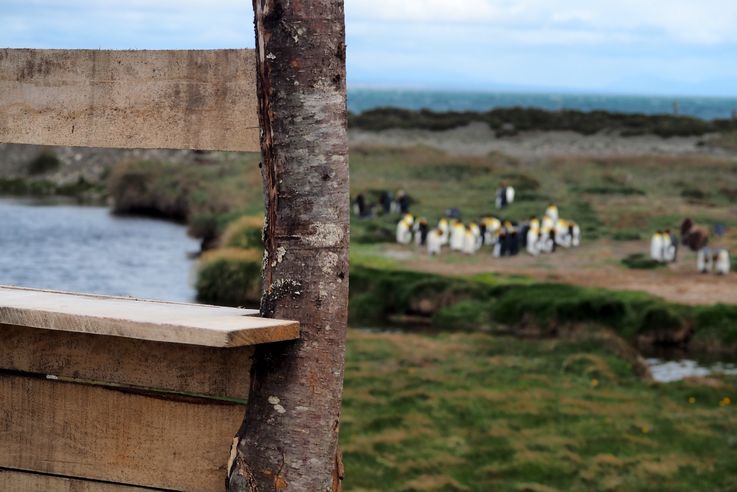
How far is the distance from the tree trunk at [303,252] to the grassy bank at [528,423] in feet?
28.6

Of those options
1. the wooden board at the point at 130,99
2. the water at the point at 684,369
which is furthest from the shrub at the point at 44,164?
the wooden board at the point at 130,99

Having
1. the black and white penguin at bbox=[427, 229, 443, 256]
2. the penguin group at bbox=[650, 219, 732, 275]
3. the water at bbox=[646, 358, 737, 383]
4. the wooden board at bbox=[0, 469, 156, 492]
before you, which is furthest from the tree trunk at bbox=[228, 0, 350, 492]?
the black and white penguin at bbox=[427, 229, 443, 256]

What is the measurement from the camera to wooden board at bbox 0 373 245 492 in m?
3.34

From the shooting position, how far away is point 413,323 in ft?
84.1

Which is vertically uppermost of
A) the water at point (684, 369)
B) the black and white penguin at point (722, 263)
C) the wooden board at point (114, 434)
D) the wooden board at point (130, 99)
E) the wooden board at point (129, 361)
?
the wooden board at point (130, 99)

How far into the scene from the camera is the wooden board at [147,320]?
288 cm

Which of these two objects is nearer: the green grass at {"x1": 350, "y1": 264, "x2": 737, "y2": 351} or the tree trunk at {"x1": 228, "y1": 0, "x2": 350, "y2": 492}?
the tree trunk at {"x1": 228, "y1": 0, "x2": 350, "y2": 492}

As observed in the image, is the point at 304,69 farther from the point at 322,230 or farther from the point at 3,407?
the point at 3,407

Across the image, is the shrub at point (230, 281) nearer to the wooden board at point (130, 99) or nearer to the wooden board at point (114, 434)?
the wooden board at point (130, 99)

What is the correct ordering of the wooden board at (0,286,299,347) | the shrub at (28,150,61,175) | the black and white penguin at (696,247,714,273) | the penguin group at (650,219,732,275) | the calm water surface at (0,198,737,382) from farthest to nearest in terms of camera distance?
the shrub at (28,150,61,175) → the black and white penguin at (696,247,714,273) → the penguin group at (650,219,732,275) → the calm water surface at (0,198,737,382) → the wooden board at (0,286,299,347)

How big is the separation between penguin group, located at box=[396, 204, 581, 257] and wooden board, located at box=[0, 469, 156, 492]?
29122 mm

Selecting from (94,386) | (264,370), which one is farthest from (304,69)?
(94,386)

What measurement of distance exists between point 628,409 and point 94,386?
13192 millimetres

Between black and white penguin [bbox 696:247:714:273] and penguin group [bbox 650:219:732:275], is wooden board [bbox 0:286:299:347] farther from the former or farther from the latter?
black and white penguin [bbox 696:247:714:273]
